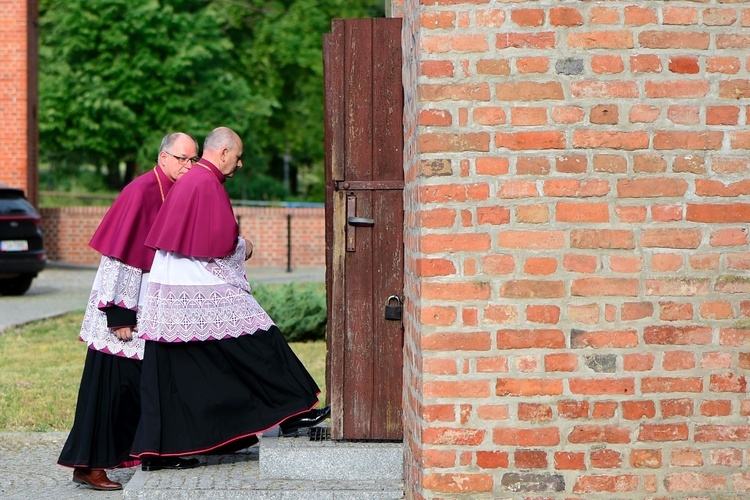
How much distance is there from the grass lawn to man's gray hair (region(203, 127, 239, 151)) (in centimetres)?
297

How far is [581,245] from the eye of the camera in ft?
14.3

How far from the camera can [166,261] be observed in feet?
18.6

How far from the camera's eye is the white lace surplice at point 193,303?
5.62 meters

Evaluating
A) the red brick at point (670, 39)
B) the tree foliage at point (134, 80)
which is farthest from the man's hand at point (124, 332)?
the tree foliage at point (134, 80)

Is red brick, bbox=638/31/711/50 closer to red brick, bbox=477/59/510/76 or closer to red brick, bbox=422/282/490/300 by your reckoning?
red brick, bbox=477/59/510/76

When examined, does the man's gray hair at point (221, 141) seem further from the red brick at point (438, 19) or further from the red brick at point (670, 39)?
the red brick at point (670, 39)

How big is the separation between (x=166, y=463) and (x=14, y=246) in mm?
11863

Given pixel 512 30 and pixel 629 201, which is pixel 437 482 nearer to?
pixel 629 201

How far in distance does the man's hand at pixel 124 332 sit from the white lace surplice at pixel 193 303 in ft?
0.87

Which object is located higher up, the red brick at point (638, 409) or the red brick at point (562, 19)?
the red brick at point (562, 19)

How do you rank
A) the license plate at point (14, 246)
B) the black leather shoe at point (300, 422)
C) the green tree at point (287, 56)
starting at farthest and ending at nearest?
1. the green tree at point (287, 56)
2. the license plate at point (14, 246)
3. the black leather shoe at point (300, 422)

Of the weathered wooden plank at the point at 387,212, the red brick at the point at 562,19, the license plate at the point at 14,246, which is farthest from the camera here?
the license plate at the point at 14,246

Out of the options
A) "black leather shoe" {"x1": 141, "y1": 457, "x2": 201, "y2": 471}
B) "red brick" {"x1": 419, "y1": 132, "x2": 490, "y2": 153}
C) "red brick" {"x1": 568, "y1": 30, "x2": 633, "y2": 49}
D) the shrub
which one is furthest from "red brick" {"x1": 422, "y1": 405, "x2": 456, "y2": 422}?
the shrub

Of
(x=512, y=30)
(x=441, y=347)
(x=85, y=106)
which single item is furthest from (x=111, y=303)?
(x=85, y=106)
